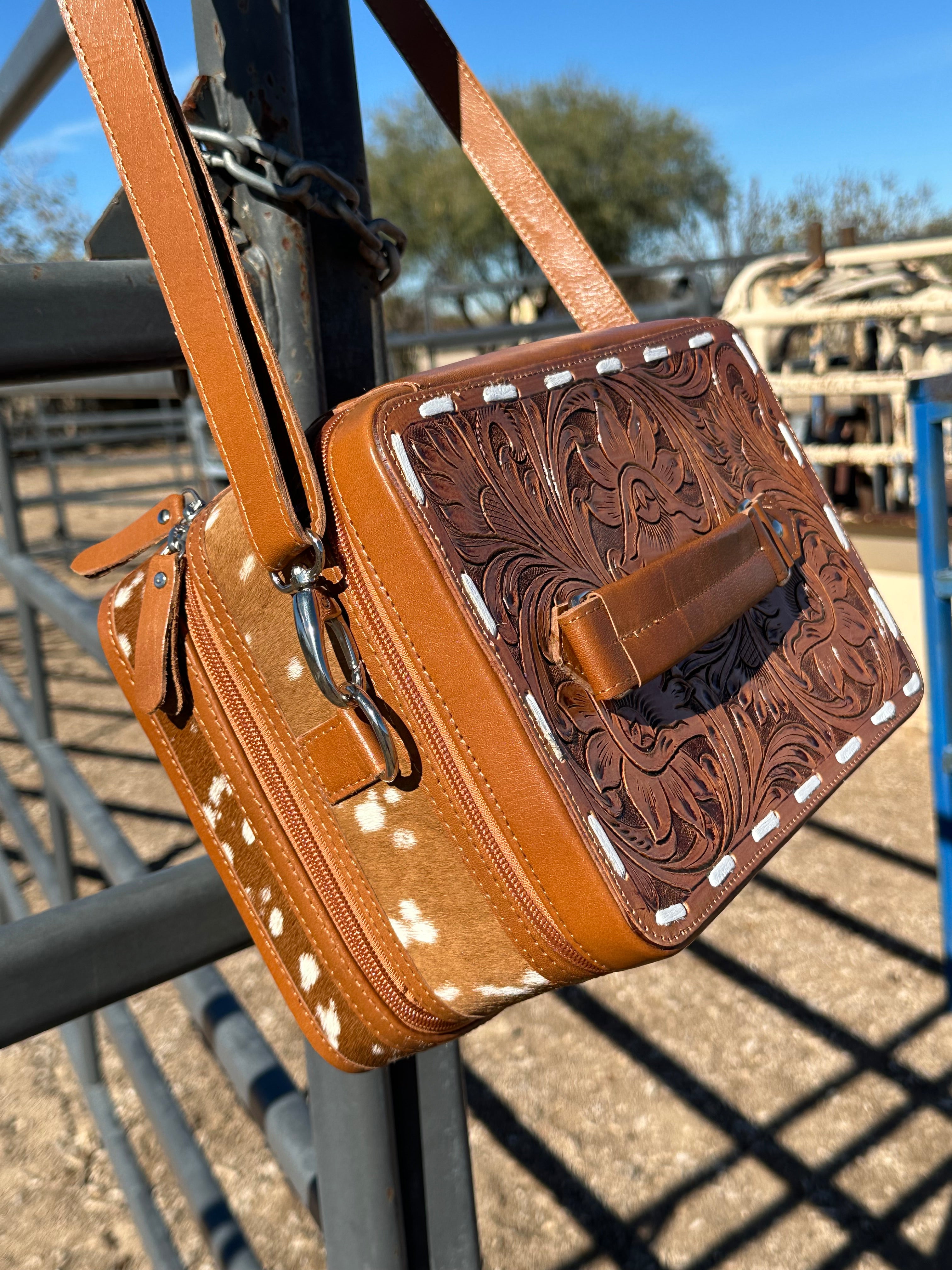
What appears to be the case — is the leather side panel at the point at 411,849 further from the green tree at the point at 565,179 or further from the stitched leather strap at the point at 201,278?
the green tree at the point at 565,179

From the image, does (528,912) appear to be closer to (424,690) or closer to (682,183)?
(424,690)

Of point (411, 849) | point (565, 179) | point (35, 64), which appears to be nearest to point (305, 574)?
point (411, 849)

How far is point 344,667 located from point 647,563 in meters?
0.21

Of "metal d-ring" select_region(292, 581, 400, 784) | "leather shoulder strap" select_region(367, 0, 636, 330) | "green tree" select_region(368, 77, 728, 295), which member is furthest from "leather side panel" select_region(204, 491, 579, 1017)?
"green tree" select_region(368, 77, 728, 295)

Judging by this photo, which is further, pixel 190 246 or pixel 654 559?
pixel 654 559

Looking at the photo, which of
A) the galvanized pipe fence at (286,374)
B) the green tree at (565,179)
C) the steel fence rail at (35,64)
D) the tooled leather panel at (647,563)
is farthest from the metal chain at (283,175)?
the green tree at (565,179)

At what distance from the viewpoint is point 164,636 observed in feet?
1.76

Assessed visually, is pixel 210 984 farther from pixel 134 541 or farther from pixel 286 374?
pixel 286 374

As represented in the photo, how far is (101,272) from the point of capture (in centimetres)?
49

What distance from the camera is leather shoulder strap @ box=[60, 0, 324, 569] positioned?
17.2 inches

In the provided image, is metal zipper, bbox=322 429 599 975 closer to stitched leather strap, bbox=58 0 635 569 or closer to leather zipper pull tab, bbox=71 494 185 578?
stitched leather strap, bbox=58 0 635 569

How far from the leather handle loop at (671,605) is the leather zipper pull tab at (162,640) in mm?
210

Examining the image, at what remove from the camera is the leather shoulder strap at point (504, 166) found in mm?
655

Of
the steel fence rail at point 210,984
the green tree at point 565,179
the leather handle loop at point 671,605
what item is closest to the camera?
the leather handle loop at point 671,605
